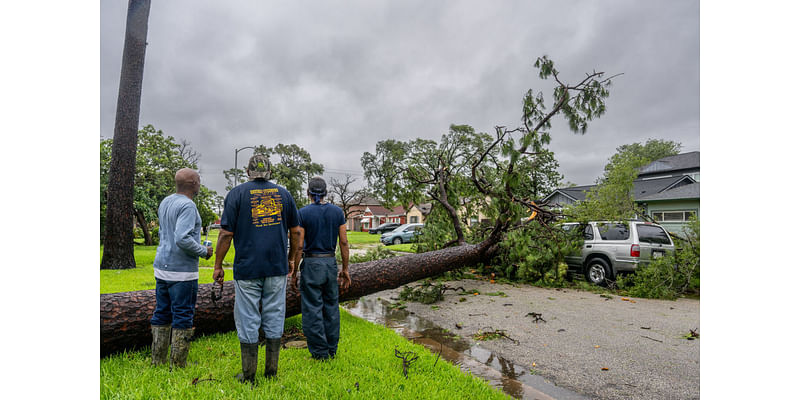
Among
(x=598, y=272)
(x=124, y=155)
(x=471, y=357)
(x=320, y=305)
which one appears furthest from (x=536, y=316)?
(x=124, y=155)

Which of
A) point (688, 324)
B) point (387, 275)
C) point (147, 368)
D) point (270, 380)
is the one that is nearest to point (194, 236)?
point (147, 368)

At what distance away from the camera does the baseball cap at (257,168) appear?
122 inches

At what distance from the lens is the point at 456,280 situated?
9406mm

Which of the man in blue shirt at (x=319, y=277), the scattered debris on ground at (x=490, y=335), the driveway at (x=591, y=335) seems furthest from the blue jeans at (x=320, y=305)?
the scattered debris on ground at (x=490, y=335)

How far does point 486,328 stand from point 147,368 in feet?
13.3

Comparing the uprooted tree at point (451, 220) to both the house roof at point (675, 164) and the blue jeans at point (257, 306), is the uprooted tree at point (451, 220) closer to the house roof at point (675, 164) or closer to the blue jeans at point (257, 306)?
the blue jeans at point (257, 306)

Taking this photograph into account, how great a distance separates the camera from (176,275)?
9.70 ft

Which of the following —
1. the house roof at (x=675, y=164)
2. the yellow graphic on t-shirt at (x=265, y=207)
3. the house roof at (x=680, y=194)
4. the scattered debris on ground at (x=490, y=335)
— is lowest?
the scattered debris on ground at (x=490, y=335)

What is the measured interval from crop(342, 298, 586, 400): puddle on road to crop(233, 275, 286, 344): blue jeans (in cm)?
200

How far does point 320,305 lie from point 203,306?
1308 mm

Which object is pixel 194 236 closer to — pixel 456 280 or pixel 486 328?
pixel 486 328

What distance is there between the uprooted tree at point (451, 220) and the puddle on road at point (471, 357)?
2.07ft

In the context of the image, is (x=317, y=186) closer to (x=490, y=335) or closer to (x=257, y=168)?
(x=257, y=168)

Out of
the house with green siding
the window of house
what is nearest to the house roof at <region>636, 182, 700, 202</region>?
the house with green siding
